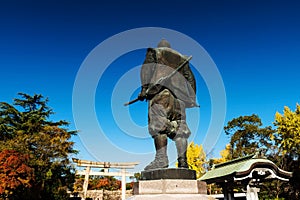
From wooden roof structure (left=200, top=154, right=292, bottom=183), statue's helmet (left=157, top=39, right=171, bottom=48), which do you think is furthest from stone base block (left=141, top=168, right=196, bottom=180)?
wooden roof structure (left=200, top=154, right=292, bottom=183)

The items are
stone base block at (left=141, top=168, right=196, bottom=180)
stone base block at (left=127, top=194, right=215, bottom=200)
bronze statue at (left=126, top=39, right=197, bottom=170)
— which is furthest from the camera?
bronze statue at (left=126, top=39, right=197, bottom=170)

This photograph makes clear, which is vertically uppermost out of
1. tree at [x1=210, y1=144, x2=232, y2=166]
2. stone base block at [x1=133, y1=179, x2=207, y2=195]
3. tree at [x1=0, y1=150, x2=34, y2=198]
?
tree at [x1=210, y1=144, x2=232, y2=166]

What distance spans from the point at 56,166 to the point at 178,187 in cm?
1892

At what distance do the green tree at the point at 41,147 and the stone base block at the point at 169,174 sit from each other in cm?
1673

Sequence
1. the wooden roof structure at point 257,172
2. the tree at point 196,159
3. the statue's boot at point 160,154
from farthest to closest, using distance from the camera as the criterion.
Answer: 1. the tree at point 196,159
2. the wooden roof structure at point 257,172
3. the statue's boot at point 160,154

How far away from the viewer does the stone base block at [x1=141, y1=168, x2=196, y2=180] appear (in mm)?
4035

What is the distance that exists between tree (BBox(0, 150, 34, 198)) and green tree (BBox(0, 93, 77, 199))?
2.55 metres

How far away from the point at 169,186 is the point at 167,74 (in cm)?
209

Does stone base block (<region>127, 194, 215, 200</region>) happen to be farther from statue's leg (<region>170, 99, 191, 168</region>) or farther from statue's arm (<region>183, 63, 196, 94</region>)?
statue's arm (<region>183, 63, 196, 94</region>)

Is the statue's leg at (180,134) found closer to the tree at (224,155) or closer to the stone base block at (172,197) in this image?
the stone base block at (172,197)

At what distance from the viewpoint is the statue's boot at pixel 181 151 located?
4.43 m

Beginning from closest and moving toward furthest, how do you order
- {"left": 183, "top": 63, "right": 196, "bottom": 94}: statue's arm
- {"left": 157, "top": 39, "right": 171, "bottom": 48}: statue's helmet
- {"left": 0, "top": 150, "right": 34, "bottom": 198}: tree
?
1. {"left": 183, "top": 63, "right": 196, "bottom": 94}: statue's arm
2. {"left": 157, "top": 39, "right": 171, "bottom": 48}: statue's helmet
3. {"left": 0, "top": 150, "right": 34, "bottom": 198}: tree

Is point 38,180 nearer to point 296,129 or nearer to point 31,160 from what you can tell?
point 31,160

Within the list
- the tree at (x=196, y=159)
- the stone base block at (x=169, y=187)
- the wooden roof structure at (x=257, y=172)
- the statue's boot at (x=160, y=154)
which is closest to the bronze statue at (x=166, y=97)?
the statue's boot at (x=160, y=154)
